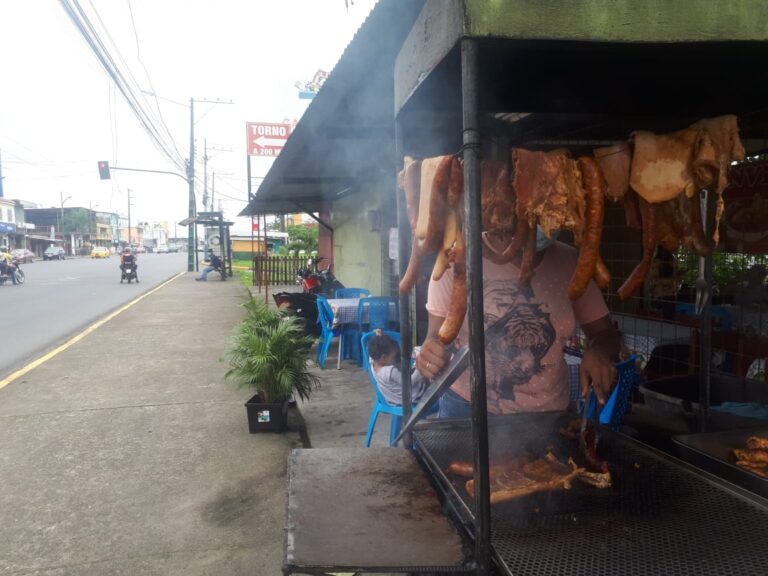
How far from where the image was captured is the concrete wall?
9.17m

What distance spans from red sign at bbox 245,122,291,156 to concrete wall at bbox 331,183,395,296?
212 centimetres

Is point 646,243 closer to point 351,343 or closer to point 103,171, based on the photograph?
point 351,343

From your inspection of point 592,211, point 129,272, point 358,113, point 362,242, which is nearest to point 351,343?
point 362,242

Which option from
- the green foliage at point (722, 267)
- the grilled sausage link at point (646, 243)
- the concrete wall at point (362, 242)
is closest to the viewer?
the grilled sausage link at point (646, 243)

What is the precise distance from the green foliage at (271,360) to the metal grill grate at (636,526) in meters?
3.33

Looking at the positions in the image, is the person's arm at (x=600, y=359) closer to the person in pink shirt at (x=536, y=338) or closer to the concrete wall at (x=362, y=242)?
the person in pink shirt at (x=536, y=338)

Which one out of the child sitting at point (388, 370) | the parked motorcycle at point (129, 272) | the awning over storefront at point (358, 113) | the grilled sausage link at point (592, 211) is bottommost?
the child sitting at point (388, 370)

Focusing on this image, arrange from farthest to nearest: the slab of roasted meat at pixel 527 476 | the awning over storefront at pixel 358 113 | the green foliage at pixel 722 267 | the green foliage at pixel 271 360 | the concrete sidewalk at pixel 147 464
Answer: the green foliage at pixel 271 360, the green foliage at pixel 722 267, the concrete sidewalk at pixel 147 464, the awning over storefront at pixel 358 113, the slab of roasted meat at pixel 527 476

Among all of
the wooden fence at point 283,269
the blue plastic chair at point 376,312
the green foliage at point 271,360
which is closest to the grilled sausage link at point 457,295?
the green foliage at point 271,360

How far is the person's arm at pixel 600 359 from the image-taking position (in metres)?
2.33

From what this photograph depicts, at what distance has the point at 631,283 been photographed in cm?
201

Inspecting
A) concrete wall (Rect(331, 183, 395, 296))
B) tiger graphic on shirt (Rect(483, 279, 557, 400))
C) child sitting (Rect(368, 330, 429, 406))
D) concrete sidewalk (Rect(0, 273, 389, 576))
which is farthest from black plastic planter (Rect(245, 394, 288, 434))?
concrete wall (Rect(331, 183, 395, 296))

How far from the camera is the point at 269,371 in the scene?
5.02 meters

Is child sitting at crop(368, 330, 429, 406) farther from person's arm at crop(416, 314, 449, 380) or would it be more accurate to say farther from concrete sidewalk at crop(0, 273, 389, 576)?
person's arm at crop(416, 314, 449, 380)
